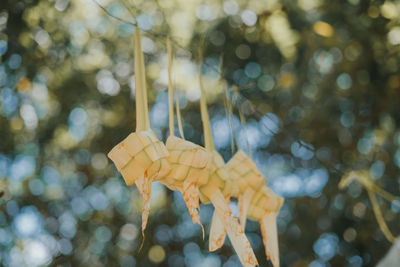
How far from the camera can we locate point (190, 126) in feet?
8.33

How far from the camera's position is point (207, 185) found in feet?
2.75

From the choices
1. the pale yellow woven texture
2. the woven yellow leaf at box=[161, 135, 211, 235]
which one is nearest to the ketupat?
the woven yellow leaf at box=[161, 135, 211, 235]

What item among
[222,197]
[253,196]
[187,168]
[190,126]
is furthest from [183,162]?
[190,126]

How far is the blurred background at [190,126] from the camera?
7.29 ft

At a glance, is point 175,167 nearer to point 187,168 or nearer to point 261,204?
point 187,168

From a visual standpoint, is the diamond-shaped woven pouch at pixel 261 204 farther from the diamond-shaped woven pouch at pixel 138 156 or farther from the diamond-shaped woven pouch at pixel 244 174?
the diamond-shaped woven pouch at pixel 138 156

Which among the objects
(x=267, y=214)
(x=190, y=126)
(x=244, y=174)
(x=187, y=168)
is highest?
(x=187, y=168)

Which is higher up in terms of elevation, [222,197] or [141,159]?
[141,159]

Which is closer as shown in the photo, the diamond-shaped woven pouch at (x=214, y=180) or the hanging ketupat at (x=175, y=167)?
the hanging ketupat at (x=175, y=167)

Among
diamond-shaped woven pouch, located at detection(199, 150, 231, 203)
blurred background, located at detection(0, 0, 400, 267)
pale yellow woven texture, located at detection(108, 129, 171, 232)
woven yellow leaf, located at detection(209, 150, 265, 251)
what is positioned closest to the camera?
pale yellow woven texture, located at detection(108, 129, 171, 232)

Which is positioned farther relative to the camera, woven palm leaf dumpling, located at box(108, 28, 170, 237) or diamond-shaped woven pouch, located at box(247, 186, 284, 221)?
diamond-shaped woven pouch, located at box(247, 186, 284, 221)

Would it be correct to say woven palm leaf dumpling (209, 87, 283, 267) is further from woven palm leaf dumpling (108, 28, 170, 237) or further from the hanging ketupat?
woven palm leaf dumpling (108, 28, 170, 237)

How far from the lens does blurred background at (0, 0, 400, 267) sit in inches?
87.5

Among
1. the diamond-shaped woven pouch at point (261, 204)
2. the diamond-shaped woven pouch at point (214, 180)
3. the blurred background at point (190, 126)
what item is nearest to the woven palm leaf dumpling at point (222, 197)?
the diamond-shaped woven pouch at point (214, 180)
